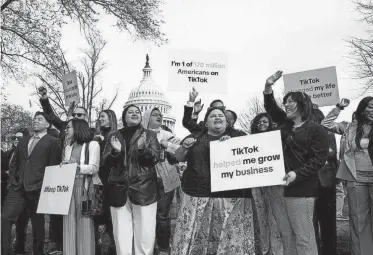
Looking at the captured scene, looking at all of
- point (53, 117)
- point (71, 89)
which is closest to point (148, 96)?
point (71, 89)

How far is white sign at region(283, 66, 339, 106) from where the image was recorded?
24.2 feet

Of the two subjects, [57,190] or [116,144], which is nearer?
[116,144]

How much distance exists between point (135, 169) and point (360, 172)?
2852 millimetres

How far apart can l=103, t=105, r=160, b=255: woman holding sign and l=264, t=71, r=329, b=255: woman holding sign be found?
1568 millimetres

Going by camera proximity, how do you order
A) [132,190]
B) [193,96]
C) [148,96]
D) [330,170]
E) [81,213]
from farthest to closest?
[148,96] → [330,170] → [193,96] → [81,213] → [132,190]

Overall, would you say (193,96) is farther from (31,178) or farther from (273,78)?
(31,178)

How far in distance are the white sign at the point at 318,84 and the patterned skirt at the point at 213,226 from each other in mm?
2731

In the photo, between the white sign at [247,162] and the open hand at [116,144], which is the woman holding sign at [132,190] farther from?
the white sign at [247,162]

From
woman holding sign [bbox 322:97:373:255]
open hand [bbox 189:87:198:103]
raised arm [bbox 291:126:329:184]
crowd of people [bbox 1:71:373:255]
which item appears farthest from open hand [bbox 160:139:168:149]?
woman holding sign [bbox 322:97:373:255]

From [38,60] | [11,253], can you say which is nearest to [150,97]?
[38,60]

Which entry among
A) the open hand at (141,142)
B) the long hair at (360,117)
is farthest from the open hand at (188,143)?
the long hair at (360,117)

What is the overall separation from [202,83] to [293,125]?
1835 mm

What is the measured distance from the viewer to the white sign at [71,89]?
852 centimetres

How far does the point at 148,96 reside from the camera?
7925 centimetres
